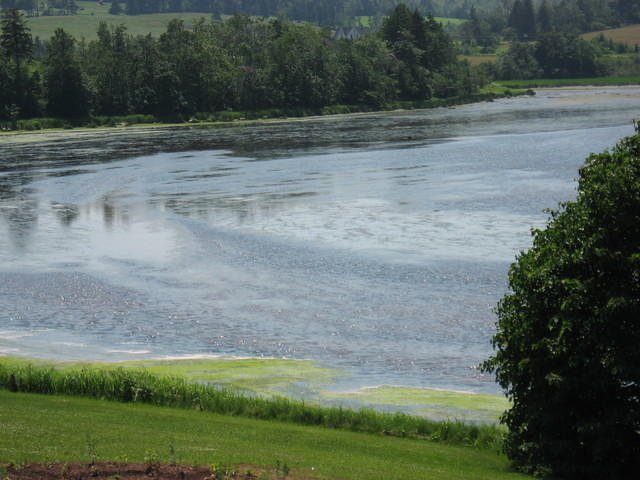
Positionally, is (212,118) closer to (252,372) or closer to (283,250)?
(283,250)

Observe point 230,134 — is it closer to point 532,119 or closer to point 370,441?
point 532,119

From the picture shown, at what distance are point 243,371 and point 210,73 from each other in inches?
4894

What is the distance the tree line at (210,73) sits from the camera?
422ft

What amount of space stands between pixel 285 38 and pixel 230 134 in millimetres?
56185

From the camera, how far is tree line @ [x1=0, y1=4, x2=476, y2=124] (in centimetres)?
12862

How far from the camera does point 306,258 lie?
3641 centimetres

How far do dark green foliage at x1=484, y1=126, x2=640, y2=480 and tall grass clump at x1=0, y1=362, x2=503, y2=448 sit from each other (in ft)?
6.92

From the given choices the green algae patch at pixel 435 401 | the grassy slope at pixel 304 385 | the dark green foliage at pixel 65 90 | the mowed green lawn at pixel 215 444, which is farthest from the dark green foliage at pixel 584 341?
the dark green foliage at pixel 65 90

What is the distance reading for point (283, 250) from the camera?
125ft

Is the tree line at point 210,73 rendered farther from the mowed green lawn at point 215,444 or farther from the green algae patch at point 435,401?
the mowed green lawn at point 215,444

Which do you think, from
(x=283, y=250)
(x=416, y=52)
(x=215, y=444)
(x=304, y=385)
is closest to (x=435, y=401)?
(x=304, y=385)

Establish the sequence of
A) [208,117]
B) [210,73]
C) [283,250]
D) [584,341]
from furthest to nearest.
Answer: [210,73] → [208,117] → [283,250] → [584,341]

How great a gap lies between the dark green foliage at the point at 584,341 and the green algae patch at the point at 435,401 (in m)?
3.63

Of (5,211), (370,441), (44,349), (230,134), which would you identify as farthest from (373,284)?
(230,134)
